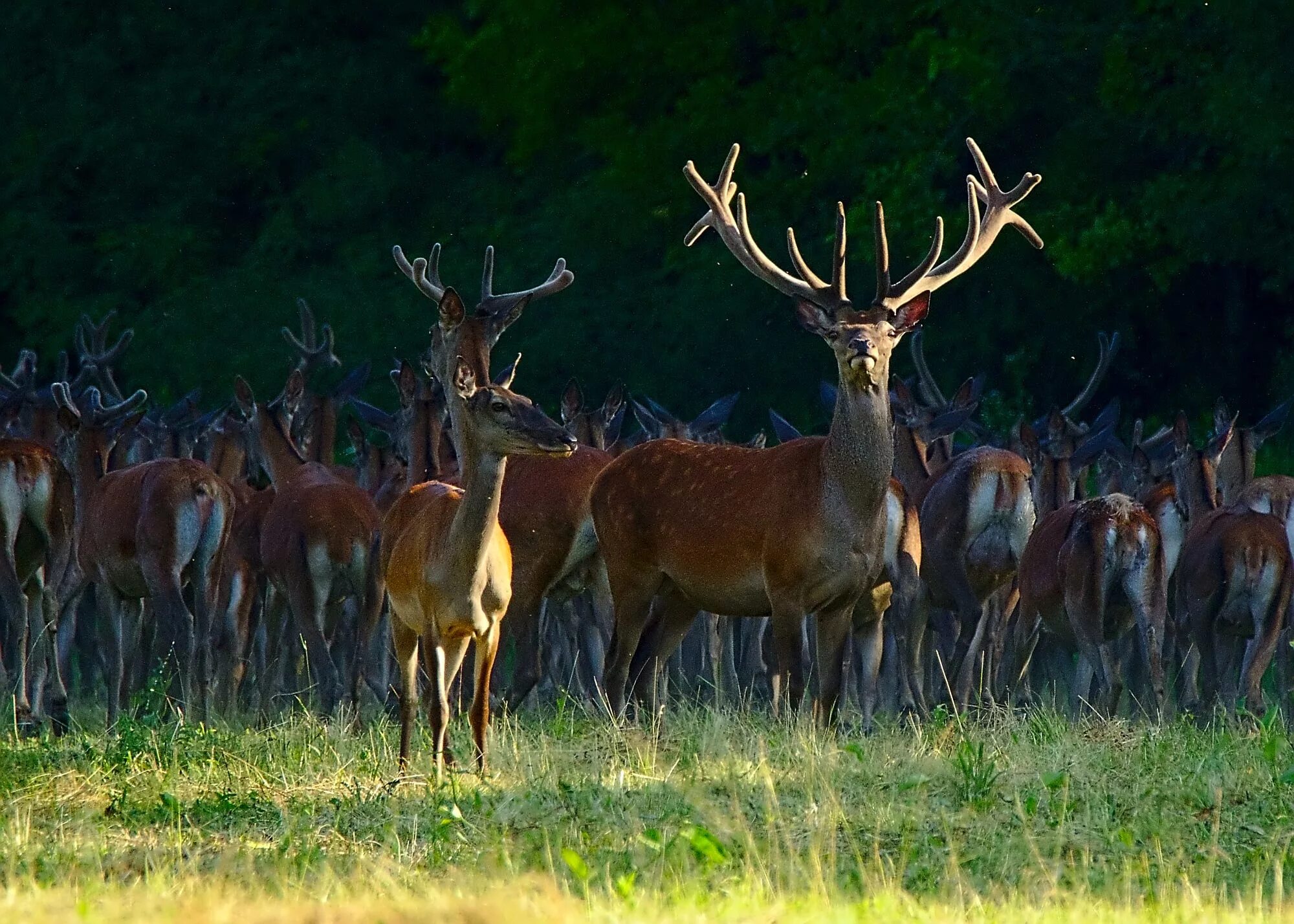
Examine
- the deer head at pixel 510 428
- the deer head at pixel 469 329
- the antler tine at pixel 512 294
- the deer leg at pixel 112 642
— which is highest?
the antler tine at pixel 512 294

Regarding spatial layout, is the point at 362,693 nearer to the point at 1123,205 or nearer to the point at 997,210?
the point at 997,210

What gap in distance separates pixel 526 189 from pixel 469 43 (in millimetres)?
1613

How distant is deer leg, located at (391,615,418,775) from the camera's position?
8.34 metres

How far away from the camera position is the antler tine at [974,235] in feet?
31.4

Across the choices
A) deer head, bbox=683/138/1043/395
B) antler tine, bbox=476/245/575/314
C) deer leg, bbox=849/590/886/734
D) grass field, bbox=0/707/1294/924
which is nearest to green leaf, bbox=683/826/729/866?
grass field, bbox=0/707/1294/924

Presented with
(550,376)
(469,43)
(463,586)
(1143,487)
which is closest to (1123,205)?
(1143,487)

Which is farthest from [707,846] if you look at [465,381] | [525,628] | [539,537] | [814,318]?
[539,537]

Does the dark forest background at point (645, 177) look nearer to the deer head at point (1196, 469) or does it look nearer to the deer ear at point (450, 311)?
the deer head at point (1196, 469)

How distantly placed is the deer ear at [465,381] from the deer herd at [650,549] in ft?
0.04

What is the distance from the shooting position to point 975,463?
1222 centimetres

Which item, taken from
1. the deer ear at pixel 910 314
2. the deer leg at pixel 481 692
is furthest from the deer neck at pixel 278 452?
the deer leg at pixel 481 692

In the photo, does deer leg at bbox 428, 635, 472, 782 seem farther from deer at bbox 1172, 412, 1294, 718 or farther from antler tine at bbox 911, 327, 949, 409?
antler tine at bbox 911, 327, 949, 409

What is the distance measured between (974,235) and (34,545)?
5333mm

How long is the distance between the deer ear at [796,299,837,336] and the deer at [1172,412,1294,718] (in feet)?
9.96
